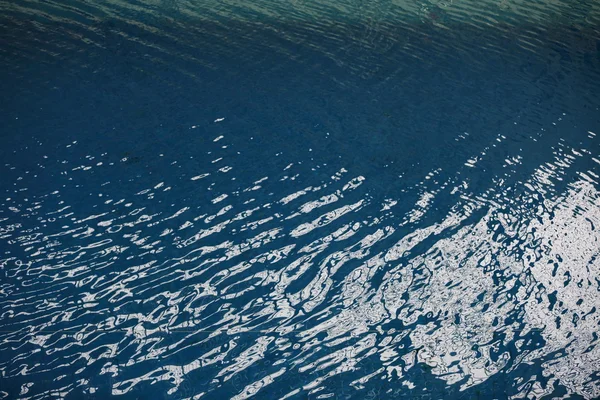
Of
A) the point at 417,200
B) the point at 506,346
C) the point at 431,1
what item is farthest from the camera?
the point at 431,1

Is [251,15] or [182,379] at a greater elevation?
[251,15]

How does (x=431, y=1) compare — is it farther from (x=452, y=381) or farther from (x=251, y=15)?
(x=452, y=381)

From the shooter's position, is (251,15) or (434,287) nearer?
(434,287)

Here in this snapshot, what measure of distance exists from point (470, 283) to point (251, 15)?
16.5 ft

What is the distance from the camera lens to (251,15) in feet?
22.6

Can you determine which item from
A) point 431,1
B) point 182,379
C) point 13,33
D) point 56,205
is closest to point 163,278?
point 182,379

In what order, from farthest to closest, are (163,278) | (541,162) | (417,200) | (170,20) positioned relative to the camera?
(170,20), (541,162), (417,200), (163,278)

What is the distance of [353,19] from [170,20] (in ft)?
7.62

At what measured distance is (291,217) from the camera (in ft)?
11.4

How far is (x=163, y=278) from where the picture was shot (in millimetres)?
2926

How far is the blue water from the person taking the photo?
2516mm

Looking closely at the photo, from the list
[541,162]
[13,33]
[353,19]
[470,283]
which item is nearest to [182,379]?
[470,283]

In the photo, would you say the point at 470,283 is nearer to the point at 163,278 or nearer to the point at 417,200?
the point at 417,200

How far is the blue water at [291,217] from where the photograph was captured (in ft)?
8.25
